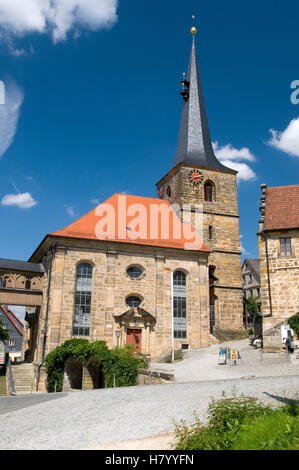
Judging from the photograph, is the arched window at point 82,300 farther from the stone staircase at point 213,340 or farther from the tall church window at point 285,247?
the tall church window at point 285,247

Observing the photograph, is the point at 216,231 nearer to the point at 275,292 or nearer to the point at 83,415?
the point at 275,292

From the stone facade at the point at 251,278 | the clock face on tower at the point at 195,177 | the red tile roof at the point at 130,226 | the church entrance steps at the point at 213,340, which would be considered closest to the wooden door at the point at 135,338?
the church entrance steps at the point at 213,340

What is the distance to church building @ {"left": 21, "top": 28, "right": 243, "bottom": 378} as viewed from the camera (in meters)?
24.9

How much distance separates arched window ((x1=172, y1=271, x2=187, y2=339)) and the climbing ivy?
15.9ft

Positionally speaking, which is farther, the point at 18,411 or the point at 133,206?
the point at 133,206

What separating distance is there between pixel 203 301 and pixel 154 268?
165 inches

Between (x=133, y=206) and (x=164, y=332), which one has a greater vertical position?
(x=133, y=206)

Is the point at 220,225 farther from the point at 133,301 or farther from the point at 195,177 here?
the point at 133,301

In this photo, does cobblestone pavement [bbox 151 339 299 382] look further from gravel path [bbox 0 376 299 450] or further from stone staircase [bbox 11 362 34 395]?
stone staircase [bbox 11 362 34 395]

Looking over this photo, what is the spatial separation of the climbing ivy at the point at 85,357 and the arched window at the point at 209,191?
17.6m

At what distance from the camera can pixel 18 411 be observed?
9.91m

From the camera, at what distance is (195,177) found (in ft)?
119

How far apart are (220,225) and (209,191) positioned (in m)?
3.59
